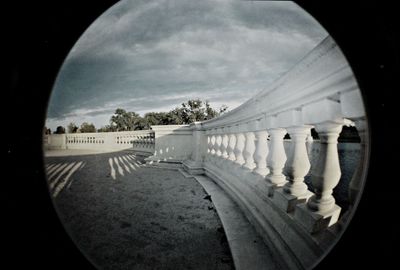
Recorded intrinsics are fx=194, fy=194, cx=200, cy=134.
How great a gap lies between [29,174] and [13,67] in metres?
0.42

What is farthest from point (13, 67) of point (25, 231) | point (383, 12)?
point (383, 12)

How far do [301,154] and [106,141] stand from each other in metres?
16.4

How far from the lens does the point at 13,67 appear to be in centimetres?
73

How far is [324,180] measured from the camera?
1.38 metres

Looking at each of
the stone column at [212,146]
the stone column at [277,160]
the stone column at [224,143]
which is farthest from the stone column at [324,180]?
the stone column at [212,146]

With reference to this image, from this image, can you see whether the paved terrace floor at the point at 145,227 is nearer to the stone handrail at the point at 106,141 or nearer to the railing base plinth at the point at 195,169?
the railing base plinth at the point at 195,169

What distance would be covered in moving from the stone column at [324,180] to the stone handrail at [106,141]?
1001cm

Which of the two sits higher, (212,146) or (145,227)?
(212,146)

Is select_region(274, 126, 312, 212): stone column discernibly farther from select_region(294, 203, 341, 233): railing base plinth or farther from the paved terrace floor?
the paved terrace floor

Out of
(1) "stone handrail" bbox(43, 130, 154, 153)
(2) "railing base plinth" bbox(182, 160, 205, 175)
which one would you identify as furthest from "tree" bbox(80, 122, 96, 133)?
(2) "railing base plinth" bbox(182, 160, 205, 175)

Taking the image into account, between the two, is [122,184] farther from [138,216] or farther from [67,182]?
[138,216]

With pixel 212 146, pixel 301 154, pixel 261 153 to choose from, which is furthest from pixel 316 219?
pixel 212 146

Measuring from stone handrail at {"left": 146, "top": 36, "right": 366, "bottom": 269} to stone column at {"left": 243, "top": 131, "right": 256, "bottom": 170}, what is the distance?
0.64ft

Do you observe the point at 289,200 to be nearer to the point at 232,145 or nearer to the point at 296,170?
the point at 296,170
